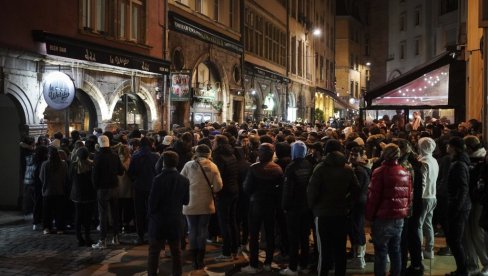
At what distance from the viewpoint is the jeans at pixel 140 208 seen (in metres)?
10.4

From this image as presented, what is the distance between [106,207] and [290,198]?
12.6ft

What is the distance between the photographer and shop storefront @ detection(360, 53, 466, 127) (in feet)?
56.2

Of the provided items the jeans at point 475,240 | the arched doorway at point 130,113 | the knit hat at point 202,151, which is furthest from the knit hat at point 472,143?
the arched doorway at point 130,113

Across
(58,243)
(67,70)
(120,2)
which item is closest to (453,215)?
(58,243)

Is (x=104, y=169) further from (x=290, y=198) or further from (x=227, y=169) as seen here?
(x=290, y=198)

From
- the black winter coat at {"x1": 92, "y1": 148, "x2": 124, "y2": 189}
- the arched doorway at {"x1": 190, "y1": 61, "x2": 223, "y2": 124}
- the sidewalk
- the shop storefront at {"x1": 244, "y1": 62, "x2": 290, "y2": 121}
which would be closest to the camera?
the black winter coat at {"x1": 92, "y1": 148, "x2": 124, "y2": 189}

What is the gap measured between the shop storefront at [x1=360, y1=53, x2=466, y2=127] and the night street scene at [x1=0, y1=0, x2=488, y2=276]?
5 cm

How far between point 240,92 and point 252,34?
5.13m

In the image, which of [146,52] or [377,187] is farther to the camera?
[146,52]

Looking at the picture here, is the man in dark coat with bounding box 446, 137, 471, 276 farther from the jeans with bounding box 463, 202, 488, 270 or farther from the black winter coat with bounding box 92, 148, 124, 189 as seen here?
the black winter coat with bounding box 92, 148, 124, 189

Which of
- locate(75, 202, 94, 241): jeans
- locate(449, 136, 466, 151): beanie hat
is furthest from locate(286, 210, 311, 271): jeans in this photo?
locate(75, 202, 94, 241): jeans

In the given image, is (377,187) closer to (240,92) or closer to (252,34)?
(240,92)

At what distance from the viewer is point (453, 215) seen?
8.09 m

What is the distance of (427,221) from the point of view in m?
9.02
